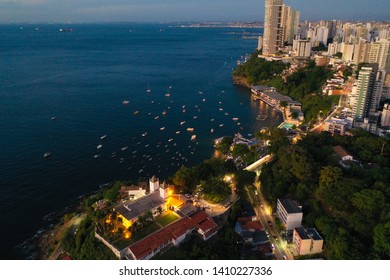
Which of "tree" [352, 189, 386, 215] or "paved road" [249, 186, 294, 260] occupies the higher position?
"tree" [352, 189, 386, 215]

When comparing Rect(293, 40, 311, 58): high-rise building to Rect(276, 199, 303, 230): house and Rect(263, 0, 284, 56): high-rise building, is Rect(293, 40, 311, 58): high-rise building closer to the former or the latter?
Rect(263, 0, 284, 56): high-rise building

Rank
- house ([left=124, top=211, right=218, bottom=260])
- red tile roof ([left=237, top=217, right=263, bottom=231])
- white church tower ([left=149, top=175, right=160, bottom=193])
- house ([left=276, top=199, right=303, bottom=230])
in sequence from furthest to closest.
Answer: white church tower ([left=149, top=175, right=160, bottom=193]), red tile roof ([left=237, top=217, right=263, bottom=231]), house ([left=276, top=199, right=303, bottom=230]), house ([left=124, top=211, right=218, bottom=260])

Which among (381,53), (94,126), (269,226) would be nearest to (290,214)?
(269,226)

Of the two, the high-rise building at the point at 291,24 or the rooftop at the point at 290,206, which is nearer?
the rooftop at the point at 290,206

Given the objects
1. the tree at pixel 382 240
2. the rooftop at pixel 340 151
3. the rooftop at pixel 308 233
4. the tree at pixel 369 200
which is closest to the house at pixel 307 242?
the rooftop at pixel 308 233

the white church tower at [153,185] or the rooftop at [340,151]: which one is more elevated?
the white church tower at [153,185]

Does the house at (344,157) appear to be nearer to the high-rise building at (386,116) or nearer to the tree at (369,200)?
the tree at (369,200)

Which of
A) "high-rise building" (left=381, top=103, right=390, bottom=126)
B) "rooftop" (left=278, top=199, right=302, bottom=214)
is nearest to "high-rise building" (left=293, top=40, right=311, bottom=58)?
"high-rise building" (left=381, top=103, right=390, bottom=126)

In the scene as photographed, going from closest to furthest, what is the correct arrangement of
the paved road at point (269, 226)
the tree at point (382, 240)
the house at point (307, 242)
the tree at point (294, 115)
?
the tree at point (382, 240) < the house at point (307, 242) < the paved road at point (269, 226) < the tree at point (294, 115)
